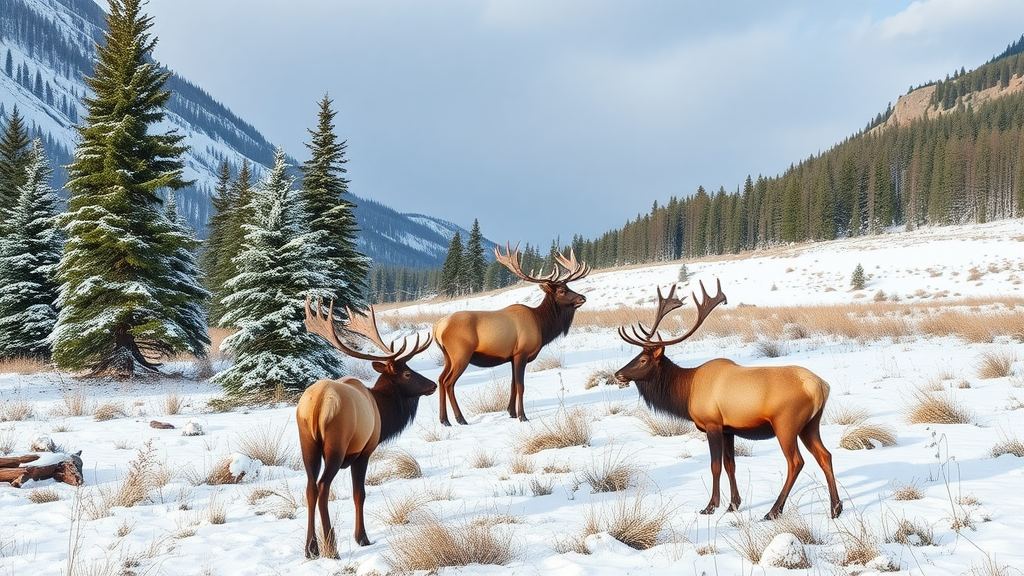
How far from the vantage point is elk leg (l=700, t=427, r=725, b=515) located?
4234mm

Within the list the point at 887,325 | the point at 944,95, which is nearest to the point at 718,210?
the point at 887,325

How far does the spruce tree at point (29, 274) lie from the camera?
16.4 meters

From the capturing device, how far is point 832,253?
1801 inches

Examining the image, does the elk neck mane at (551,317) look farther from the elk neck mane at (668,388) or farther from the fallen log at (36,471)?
the fallen log at (36,471)

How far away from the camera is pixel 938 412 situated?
21.2 ft

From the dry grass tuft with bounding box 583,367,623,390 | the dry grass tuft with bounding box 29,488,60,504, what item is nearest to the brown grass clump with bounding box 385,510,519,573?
the dry grass tuft with bounding box 29,488,60,504

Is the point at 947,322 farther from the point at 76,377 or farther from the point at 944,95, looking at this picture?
the point at 944,95

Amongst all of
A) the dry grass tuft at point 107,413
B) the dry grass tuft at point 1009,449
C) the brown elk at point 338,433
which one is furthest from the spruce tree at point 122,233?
the dry grass tuft at point 1009,449

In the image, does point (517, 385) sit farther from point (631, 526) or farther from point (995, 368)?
point (995, 368)

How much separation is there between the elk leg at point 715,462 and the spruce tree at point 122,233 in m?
13.0

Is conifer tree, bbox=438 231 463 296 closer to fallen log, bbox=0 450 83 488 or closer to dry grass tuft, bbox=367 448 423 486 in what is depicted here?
dry grass tuft, bbox=367 448 423 486

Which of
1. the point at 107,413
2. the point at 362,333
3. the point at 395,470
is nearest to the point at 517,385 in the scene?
the point at 395,470

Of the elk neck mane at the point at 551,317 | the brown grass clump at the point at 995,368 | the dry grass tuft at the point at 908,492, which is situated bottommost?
the dry grass tuft at the point at 908,492

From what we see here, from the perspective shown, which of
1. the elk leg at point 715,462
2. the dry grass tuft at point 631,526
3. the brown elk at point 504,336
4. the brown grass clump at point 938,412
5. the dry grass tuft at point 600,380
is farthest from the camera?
the dry grass tuft at point 600,380
